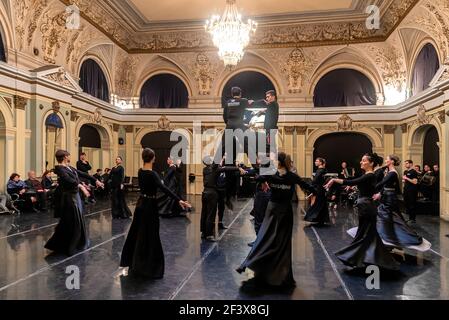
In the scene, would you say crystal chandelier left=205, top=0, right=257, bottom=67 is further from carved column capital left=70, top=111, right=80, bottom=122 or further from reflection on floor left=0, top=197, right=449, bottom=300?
carved column capital left=70, top=111, right=80, bottom=122

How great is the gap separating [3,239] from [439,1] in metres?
11.4

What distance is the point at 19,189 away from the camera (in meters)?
9.24

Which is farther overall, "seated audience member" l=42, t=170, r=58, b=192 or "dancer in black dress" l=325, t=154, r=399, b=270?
"seated audience member" l=42, t=170, r=58, b=192

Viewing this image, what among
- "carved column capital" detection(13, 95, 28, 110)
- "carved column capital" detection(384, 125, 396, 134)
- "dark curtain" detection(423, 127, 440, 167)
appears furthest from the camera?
"carved column capital" detection(384, 125, 396, 134)

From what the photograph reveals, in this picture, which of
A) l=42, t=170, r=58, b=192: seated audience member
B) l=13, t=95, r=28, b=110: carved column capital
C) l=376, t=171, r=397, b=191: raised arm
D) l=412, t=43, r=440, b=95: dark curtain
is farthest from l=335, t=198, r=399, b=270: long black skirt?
l=13, t=95, r=28, b=110: carved column capital

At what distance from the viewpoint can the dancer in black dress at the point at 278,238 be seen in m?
3.97

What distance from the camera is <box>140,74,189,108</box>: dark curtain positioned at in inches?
630

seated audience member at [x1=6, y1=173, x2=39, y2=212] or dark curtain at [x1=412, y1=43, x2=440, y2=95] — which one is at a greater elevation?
dark curtain at [x1=412, y1=43, x2=440, y2=95]

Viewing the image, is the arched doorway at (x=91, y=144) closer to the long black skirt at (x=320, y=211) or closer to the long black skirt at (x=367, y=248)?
the long black skirt at (x=320, y=211)

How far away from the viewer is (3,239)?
6.21m

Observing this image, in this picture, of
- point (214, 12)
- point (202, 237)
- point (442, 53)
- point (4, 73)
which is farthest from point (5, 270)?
point (442, 53)

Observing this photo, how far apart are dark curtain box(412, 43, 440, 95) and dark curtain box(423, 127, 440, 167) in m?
1.54

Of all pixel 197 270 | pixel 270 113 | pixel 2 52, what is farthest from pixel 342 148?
pixel 2 52

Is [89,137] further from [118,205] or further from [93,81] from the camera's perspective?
[118,205]
